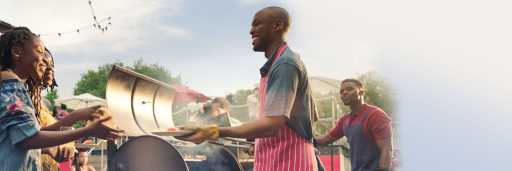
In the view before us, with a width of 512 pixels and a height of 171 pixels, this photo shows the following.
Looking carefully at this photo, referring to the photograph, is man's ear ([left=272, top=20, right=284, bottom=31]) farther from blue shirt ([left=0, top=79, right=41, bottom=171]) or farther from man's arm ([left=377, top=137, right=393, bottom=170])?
man's arm ([left=377, top=137, right=393, bottom=170])

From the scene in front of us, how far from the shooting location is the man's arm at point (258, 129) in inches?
88.5

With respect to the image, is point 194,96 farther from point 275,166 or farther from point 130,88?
point 275,166

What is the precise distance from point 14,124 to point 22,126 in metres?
0.03

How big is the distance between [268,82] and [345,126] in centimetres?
269

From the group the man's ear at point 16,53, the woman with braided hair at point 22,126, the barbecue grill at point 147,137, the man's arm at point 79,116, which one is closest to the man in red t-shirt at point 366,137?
the barbecue grill at point 147,137

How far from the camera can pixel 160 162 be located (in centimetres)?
325

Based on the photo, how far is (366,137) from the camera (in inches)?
185

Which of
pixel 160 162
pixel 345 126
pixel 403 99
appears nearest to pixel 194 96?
pixel 345 126

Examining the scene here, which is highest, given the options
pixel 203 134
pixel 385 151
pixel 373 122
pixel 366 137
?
pixel 203 134

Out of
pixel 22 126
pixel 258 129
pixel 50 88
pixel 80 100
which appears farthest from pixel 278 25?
pixel 80 100

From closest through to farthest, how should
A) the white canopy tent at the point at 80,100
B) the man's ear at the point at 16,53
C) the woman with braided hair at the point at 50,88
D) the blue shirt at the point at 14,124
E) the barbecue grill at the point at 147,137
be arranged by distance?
the blue shirt at the point at 14,124 < the man's ear at the point at 16,53 < the woman with braided hair at the point at 50,88 < the barbecue grill at the point at 147,137 < the white canopy tent at the point at 80,100

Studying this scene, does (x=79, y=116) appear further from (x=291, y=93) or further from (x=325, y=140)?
(x=325, y=140)

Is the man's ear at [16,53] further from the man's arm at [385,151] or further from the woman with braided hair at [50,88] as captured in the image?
the man's arm at [385,151]

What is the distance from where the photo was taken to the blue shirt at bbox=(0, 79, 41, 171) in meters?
2.29
